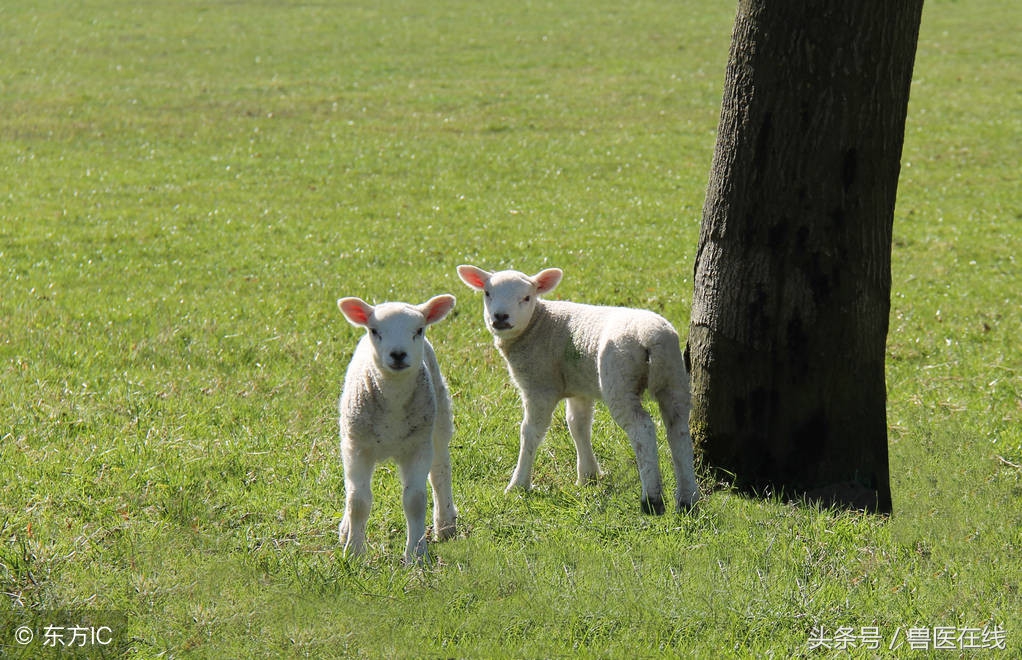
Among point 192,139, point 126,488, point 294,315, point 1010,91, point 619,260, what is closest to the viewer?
point 126,488

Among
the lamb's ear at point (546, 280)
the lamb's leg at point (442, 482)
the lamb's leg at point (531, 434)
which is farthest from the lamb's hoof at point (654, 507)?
the lamb's ear at point (546, 280)

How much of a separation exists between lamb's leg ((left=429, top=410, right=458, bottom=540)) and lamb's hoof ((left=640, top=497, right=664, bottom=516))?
1097mm

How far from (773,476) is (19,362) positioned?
619 cm

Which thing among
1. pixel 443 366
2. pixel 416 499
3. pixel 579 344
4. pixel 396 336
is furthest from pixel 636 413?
pixel 443 366

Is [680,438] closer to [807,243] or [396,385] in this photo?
[807,243]

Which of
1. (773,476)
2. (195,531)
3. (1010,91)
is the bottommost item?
(195,531)

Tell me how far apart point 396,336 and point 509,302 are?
1.38m

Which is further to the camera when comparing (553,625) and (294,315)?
A: (294,315)

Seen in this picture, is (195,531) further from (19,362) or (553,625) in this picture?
(19,362)

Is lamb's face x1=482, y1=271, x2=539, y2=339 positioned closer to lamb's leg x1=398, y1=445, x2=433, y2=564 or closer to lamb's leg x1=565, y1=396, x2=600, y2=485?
lamb's leg x1=565, y1=396, x2=600, y2=485

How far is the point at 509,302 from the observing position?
264 inches

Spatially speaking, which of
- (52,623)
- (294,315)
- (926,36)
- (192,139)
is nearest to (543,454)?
(52,623)

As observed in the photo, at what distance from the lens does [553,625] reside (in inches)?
195

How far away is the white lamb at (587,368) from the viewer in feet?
20.3
